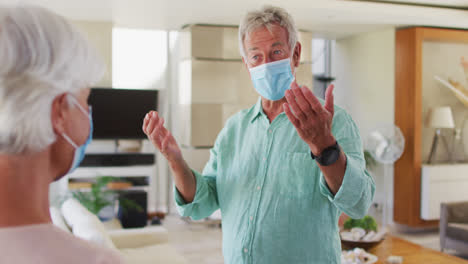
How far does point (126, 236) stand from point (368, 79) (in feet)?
13.8

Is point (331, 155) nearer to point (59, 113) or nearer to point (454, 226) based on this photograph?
point (59, 113)

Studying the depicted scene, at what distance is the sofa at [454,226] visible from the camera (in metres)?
4.44

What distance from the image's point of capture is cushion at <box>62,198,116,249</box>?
247 cm

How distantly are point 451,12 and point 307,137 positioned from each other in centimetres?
516

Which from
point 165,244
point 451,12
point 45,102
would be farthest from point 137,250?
point 451,12

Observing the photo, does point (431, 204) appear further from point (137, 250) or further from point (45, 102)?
point (45, 102)

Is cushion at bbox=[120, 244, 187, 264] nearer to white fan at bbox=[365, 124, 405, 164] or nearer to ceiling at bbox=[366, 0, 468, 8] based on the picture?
white fan at bbox=[365, 124, 405, 164]

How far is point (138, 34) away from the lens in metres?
6.46

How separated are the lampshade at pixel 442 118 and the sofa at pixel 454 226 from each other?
1.10m

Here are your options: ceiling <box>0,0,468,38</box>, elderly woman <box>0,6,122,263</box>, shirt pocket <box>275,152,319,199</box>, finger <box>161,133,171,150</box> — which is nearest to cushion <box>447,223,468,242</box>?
ceiling <box>0,0,468,38</box>

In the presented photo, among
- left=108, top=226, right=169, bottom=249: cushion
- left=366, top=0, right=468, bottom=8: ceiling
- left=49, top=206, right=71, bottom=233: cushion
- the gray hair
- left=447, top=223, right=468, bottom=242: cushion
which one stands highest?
left=366, top=0, right=468, bottom=8: ceiling

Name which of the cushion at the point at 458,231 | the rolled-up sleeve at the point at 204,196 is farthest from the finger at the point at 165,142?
the cushion at the point at 458,231

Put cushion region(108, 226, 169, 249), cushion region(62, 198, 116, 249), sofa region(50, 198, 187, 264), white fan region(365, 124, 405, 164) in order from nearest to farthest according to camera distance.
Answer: cushion region(62, 198, 116, 249) < sofa region(50, 198, 187, 264) < cushion region(108, 226, 169, 249) < white fan region(365, 124, 405, 164)

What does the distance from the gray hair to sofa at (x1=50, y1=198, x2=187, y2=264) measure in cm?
159
